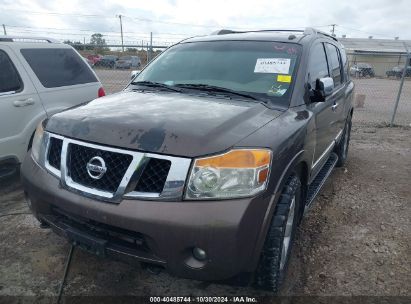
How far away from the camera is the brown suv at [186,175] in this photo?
2.00 meters

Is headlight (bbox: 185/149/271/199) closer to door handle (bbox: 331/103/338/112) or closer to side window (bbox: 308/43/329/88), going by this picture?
side window (bbox: 308/43/329/88)

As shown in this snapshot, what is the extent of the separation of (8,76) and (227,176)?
332cm

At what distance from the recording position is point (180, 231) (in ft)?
6.42

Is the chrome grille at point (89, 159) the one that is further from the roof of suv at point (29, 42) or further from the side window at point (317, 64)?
the roof of suv at point (29, 42)

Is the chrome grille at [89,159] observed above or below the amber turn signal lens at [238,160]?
below

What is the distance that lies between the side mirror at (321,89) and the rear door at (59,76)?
3.00 m

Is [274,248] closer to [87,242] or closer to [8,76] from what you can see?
[87,242]

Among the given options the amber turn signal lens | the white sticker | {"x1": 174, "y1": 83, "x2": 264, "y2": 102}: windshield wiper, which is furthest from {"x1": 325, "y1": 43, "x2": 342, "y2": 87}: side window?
the amber turn signal lens

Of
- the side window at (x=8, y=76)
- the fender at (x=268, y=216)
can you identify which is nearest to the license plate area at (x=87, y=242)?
the fender at (x=268, y=216)

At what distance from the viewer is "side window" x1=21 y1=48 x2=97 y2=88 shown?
4.42 m

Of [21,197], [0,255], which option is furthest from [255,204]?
[21,197]

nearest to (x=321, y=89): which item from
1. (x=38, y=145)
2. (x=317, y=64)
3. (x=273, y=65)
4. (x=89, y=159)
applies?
(x=273, y=65)

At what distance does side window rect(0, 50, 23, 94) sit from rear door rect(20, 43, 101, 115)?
170 mm

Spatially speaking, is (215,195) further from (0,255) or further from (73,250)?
(0,255)
